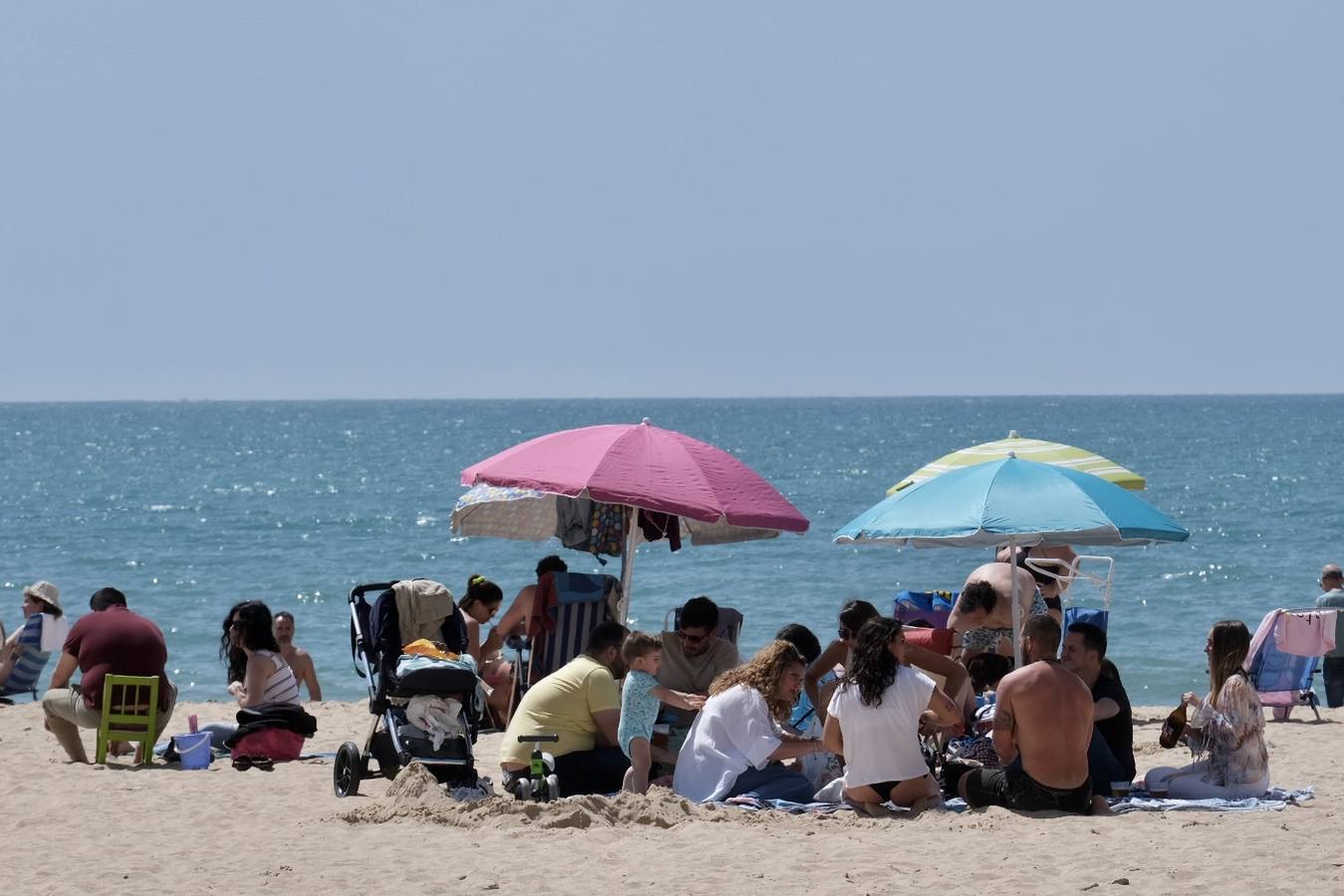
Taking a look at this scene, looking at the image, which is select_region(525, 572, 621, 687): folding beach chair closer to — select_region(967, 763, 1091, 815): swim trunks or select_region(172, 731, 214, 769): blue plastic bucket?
select_region(172, 731, 214, 769): blue plastic bucket

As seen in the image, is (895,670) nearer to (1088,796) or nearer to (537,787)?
(1088,796)

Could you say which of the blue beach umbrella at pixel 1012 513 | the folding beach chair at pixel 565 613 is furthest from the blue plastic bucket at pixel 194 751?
the blue beach umbrella at pixel 1012 513

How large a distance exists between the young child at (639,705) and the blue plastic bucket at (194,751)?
A: 108 inches

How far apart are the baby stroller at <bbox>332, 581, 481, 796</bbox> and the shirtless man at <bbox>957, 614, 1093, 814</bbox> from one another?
2.32 m

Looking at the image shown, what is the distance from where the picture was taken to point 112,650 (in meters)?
8.87

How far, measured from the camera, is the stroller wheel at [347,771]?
25.9 ft

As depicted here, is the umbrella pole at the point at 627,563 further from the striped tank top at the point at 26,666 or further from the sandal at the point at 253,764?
the striped tank top at the point at 26,666

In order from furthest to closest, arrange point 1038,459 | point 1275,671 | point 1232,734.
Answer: point 1275,671 → point 1038,459 → point 1232,734

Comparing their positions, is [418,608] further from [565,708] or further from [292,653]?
[292,653]

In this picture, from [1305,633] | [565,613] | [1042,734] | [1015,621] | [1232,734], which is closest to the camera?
[1042,734]

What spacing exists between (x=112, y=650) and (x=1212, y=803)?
5.47 meters

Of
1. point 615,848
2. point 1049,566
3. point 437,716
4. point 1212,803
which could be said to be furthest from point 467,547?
point 615,848

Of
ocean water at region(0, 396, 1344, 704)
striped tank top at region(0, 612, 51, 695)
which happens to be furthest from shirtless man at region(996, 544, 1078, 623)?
striped tank top at region(0, 612, 51, 695)

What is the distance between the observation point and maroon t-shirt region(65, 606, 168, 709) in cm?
885
